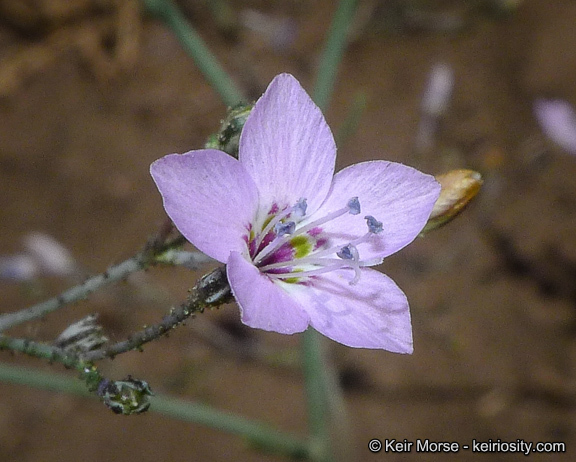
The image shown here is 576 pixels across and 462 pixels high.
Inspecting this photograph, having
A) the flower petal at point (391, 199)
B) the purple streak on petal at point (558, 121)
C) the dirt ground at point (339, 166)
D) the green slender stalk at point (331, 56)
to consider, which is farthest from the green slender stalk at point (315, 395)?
the purple streak on petal at point (558, 121)

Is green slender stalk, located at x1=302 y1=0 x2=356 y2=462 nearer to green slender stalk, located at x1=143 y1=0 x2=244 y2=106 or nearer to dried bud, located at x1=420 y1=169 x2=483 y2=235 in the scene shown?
green slender stalk, located at x1=143 y1=0 x2=244 y2=106

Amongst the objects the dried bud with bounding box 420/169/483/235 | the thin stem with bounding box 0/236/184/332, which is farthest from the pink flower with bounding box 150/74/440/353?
the thin stem with bounding box 0/236/184/332

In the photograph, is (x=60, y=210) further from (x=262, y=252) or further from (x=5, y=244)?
(x=262, y=252)

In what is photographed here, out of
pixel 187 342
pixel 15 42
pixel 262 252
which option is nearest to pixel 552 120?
pixel 187 342

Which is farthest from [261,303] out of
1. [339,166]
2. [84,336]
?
[339,166]

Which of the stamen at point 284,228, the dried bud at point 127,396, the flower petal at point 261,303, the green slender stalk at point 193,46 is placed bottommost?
the dried bud at point 127,396

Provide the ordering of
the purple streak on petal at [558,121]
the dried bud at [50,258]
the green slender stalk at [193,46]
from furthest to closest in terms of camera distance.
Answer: the purple streak on petal at [558,121] < the dried bud at [50,258] < the green slender stalk at [193,46]

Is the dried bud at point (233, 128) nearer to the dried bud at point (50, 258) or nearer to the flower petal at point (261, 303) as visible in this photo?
the flower petal at point (261, 303)
